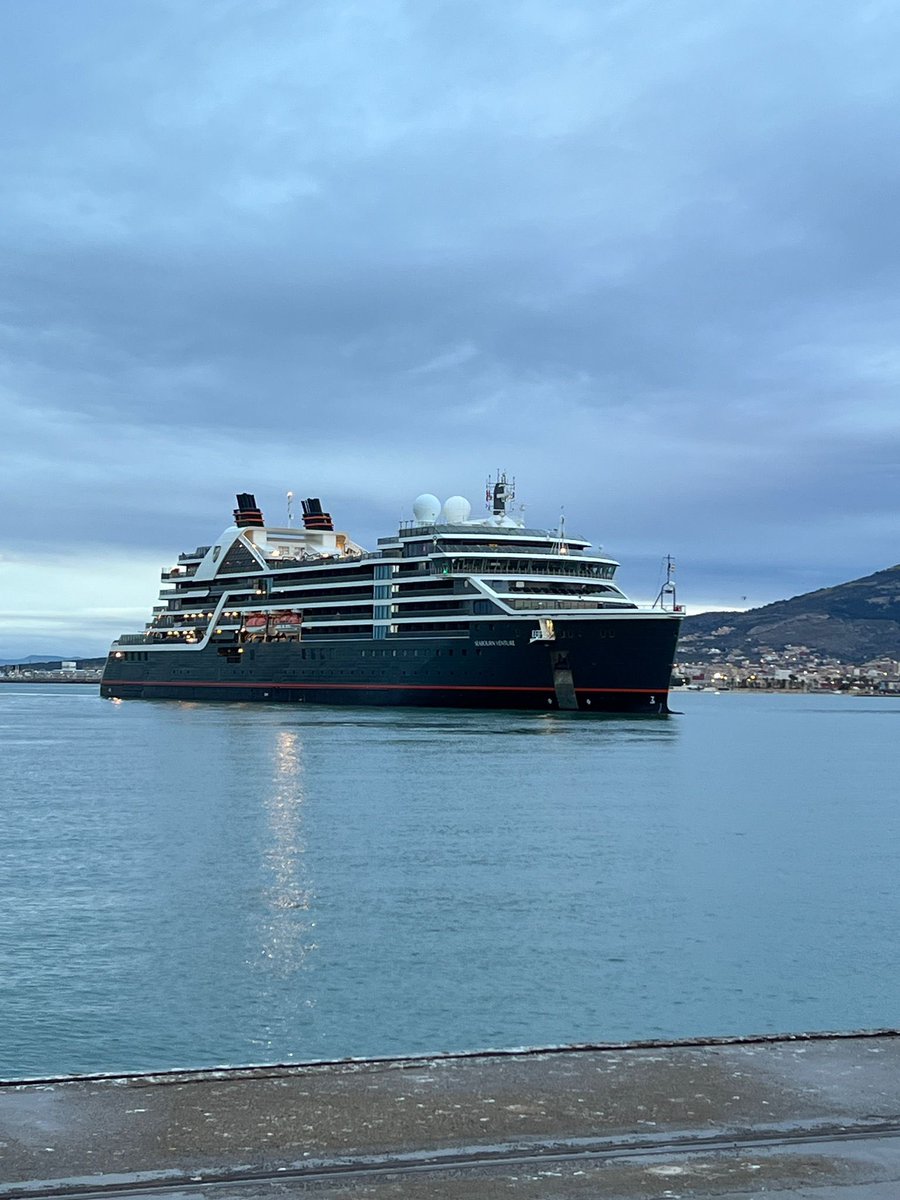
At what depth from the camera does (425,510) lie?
336ft

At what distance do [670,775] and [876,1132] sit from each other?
1750 inches

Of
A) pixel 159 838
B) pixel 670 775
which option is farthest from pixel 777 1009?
pixel 670 775

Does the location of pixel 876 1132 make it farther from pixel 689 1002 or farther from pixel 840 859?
pixel 840 859

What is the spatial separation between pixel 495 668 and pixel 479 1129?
77616 mm

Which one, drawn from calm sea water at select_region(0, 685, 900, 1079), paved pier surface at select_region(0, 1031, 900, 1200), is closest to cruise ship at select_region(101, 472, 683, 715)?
calm sea water at select_region(0, 685, 900, 1079)

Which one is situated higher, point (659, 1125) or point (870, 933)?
point (659, 1125)

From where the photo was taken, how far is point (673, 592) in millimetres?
85562

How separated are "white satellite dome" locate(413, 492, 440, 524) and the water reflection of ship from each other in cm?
5865

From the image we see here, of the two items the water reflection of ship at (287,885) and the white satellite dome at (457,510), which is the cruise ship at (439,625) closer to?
the white satellite dome at (457,510)

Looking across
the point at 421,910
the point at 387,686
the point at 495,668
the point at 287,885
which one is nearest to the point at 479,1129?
the point at 421,910

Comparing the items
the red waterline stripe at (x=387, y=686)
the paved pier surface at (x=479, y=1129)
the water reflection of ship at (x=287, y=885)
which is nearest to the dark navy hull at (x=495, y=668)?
the red waterline stripe at (x=387, y=686)

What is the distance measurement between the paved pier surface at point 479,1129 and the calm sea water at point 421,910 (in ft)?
21.6

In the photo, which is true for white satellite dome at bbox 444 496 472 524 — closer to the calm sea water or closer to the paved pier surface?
the calm sea water

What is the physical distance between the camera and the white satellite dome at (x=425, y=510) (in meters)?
102
